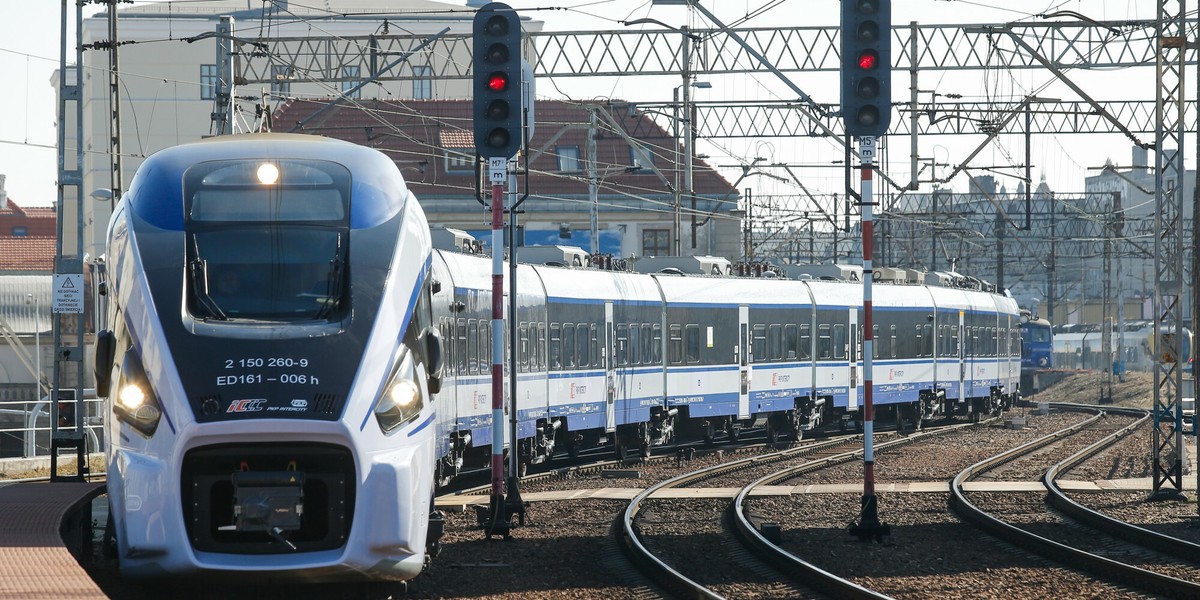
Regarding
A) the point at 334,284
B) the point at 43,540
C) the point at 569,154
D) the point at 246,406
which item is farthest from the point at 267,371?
the point at 569,154

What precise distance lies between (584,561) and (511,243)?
4614 mm

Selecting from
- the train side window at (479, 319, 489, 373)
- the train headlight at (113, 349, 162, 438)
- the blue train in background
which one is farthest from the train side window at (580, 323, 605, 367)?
the blue train in background

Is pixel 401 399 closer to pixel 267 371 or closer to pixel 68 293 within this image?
pixel 267 371

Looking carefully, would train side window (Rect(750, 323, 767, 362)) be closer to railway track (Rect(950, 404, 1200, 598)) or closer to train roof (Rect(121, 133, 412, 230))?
railway track (Rect(950, 404, 1200, 598))

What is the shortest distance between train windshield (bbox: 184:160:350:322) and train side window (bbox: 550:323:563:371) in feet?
44.3

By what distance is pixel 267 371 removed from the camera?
1051 cm

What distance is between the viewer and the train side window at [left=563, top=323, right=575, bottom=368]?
25.5 metres

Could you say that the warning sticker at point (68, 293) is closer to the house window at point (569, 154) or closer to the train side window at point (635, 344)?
the train side window at point (635, 344)

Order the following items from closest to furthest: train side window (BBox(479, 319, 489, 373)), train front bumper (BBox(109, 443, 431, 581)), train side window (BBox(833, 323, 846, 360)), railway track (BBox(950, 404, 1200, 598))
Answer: train front bumper (BBox(109, 443, 431, 581))
railway track (BBox(950, 404, 1200, 598))
train side window (BBox(479, 319, 489, 373))
train side window (BBox(833, 323, 846, 360))

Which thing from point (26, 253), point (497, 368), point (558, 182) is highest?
point (558, 182)

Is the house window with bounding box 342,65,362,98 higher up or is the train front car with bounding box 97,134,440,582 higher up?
the house window with bounding box 342,65,362,98

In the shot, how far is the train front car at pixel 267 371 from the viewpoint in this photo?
407 inches

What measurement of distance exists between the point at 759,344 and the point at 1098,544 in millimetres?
15953

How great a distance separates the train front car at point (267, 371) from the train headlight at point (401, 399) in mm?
13
